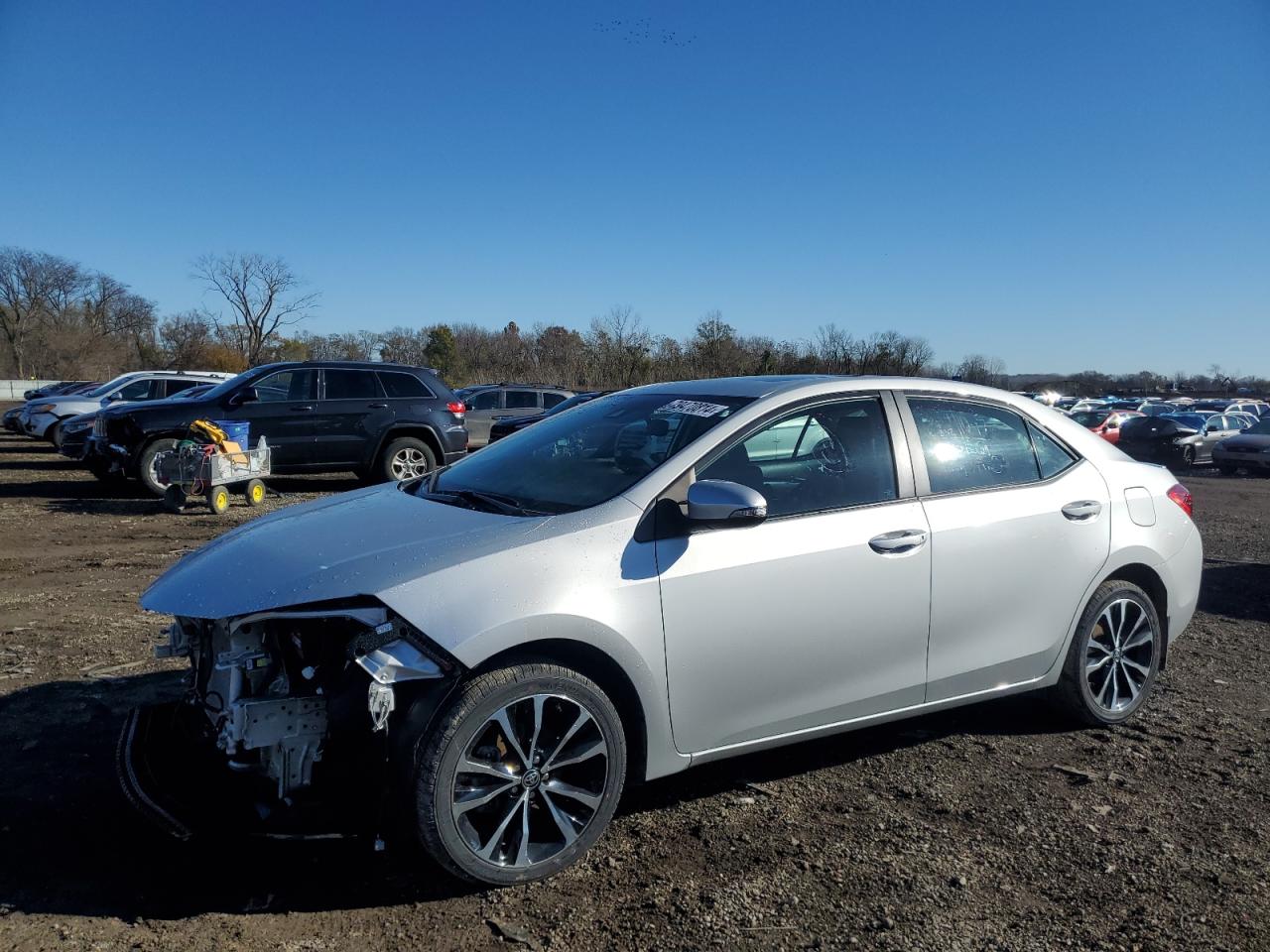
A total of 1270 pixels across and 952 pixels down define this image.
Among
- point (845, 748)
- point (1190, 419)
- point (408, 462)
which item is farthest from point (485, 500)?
point (1190, 419)

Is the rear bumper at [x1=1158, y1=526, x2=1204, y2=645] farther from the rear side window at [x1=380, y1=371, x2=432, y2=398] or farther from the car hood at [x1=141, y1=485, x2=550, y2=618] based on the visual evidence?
the rear side window at [x1=380, y1=371, x2=432, y2=398]

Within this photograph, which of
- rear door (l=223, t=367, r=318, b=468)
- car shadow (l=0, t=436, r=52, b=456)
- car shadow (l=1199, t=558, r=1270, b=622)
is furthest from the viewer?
car shadow (l=0, t=436, r=52, b=456)

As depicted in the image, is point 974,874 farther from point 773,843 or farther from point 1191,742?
point 1191,742

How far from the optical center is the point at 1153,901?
304cm

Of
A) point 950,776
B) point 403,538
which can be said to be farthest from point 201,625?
point 950,776

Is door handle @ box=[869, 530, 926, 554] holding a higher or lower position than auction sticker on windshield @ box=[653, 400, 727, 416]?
lower

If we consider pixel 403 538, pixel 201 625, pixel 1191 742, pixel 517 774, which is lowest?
pixel 1191 742

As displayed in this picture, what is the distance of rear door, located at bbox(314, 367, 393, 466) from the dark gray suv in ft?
24.4

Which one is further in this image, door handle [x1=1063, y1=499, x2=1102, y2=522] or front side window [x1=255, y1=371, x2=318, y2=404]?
front side window [x1=255, y1=371, x2=318, y2=404]

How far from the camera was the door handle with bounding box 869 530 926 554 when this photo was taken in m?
3.71

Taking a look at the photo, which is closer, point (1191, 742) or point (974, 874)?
point (974, 874)

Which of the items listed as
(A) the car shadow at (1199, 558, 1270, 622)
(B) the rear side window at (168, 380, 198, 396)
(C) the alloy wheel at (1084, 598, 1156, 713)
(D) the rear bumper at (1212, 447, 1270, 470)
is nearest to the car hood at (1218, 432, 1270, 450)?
(D) the rear bumper at (1212, 447, 1270, 470)

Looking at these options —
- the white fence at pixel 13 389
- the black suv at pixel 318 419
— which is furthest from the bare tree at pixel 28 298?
the black suv at pixel 318 419

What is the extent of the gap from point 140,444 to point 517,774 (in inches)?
448
